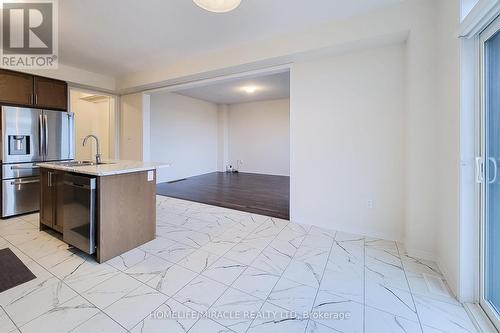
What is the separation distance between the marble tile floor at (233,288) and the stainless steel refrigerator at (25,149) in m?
0.94

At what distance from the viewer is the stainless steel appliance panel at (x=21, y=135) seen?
3.35m

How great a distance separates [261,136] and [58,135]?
19.5ft

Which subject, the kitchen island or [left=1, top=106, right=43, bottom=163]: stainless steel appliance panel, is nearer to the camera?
the kitchen island

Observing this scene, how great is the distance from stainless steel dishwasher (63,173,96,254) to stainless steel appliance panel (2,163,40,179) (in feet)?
5.61

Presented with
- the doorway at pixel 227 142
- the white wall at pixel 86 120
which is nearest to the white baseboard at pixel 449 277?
the doorway at pixel 227 142

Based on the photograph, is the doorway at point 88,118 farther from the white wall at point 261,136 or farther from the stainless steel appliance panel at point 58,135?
the white wall at point 261,136

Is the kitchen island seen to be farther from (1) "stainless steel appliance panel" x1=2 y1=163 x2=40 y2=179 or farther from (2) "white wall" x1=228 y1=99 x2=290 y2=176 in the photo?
(2) "white wall" x1=228 y1=99 x2=290 y2=176

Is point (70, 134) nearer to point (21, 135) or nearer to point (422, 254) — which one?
A: point (21, 135)

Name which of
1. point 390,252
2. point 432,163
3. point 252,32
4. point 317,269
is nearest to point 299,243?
point 317,269

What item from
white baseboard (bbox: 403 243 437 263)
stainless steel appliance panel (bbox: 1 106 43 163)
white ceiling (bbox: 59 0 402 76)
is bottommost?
white baseboard (bbox: 403 243 437 263)

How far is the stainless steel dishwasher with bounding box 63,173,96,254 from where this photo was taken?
2227 millimetres

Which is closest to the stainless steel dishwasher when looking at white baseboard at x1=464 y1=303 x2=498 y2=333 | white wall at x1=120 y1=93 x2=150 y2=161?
white wall at x1=120 y1=93 x2=150 y2=161

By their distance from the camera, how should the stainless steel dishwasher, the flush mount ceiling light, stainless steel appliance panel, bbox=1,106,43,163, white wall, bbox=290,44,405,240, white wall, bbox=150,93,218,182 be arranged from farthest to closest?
white wall, bbox=150,93,218,182
stainless steel appliance panel, bbox=1,106,43,163
white wall, bbox=290,44,405,240
the stainless steel dishwasher
the flush mount ceiling light

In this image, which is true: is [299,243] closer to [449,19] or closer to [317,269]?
[317,269]
